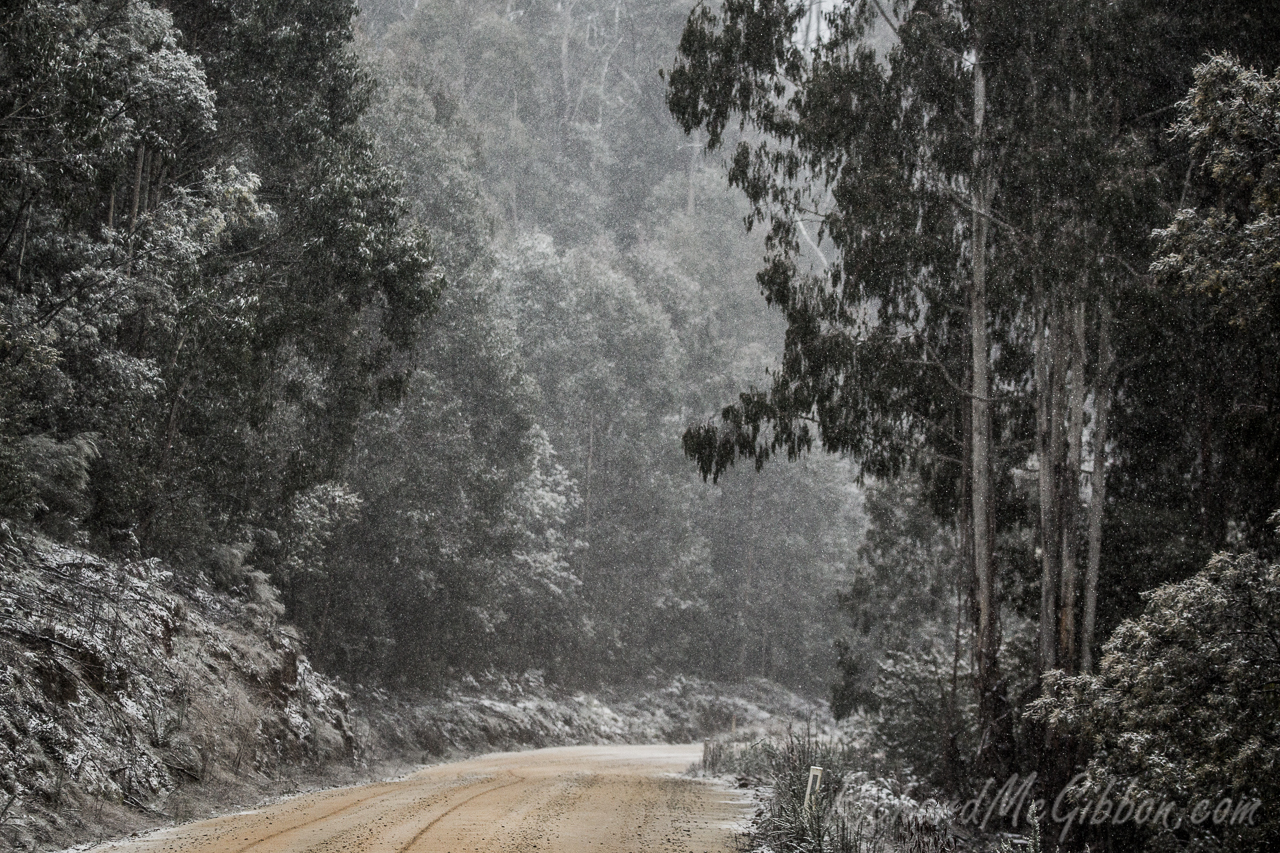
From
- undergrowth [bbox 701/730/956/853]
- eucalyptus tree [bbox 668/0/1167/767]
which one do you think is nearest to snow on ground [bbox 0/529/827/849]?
undergrowth [bbox 701/730/956/853]

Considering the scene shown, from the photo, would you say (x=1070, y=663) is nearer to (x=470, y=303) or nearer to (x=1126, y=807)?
(x=1126, y=807)

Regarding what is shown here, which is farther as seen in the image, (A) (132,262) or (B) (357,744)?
(B) (357,744)

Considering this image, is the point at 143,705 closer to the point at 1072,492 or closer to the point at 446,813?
the point at 446,813

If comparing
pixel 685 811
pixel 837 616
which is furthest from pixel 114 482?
pixel 837 616

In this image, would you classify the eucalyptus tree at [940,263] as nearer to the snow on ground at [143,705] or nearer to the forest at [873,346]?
the forest at [873,346]

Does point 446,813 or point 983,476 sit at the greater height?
point 983,476

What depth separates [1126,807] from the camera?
36.1ft

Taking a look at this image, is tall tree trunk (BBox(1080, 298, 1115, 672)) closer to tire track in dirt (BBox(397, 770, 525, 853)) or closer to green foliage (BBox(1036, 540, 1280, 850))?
green foliage (BBox(1036, 540, 1280, 850))

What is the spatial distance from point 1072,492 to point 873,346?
11.8 feet

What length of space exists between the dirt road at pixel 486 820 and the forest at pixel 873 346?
178 cm

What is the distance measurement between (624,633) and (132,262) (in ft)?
103

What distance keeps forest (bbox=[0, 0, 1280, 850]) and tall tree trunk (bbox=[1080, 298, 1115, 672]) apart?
0.06m

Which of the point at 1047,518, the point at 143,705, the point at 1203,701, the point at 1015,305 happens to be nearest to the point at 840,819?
the point at 1203,701

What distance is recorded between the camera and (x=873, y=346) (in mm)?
17297
